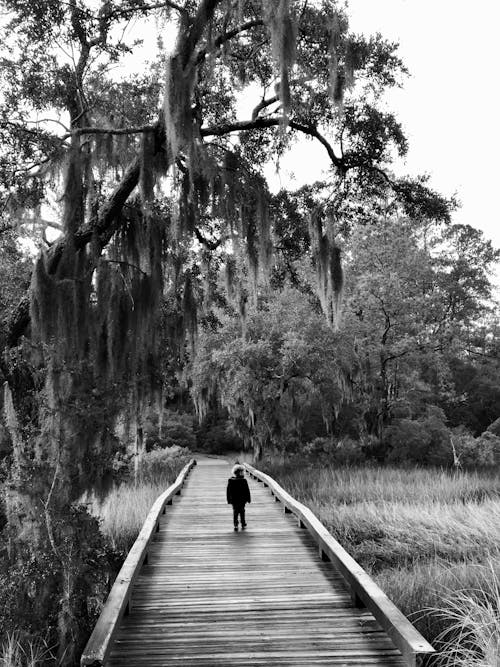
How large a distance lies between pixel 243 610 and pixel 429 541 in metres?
3.72

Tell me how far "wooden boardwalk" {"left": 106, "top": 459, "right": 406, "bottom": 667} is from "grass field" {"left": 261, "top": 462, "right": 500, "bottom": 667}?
500 millimetres

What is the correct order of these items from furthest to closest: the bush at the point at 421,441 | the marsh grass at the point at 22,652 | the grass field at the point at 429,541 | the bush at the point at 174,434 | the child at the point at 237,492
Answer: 1. the bush at the point at 174,434
2. the bush at the point at 421,441
3. the child at the point at 237,492
4. the grass field at the point at 429,541
5. the marsh grass at the point at 22,652

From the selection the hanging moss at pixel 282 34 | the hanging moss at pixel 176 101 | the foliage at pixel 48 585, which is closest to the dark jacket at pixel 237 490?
the foliage at pixel 48 585

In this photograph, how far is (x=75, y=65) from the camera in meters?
8.22

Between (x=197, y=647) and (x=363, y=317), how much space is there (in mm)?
17093

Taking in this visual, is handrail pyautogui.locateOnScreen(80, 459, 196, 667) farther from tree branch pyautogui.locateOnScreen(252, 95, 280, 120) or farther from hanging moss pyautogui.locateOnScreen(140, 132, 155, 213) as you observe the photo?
tree branch pyautogui.locateOnScreen(252, 95, 280, 120)

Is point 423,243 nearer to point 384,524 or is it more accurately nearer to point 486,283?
point 486,283

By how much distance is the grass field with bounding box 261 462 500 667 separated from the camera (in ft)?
14.5

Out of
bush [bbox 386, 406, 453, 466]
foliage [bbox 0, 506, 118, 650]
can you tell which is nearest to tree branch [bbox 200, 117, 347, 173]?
foliage [bbox 0, 506, 118, 650]

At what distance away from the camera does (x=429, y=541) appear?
8117 mm

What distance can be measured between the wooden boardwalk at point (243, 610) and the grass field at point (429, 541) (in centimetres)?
50

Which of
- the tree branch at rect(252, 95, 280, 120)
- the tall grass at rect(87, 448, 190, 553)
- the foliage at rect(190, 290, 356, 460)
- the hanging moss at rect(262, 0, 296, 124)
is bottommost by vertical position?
the tall grass at rect(87, 448, 190, 553)

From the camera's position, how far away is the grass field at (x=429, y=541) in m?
4.43

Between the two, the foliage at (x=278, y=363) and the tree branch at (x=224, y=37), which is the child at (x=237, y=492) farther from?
Result: the foliage at (x=278, y=363)
